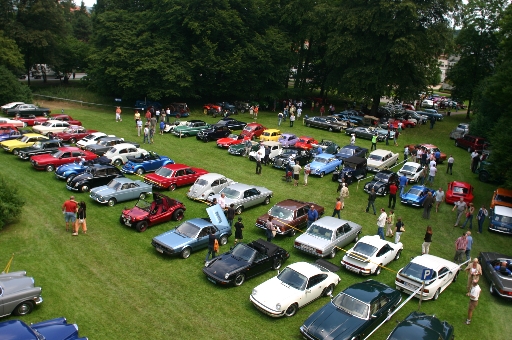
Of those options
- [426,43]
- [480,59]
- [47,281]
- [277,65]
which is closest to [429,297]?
[47,281]

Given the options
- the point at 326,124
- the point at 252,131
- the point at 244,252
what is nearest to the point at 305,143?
the point at 252,131

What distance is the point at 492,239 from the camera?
21359 mm

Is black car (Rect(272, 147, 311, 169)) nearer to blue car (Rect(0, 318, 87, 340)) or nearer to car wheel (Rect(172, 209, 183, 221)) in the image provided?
car wheel (Rect(172, 209, 183, 221))

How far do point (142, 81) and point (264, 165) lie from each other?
21347mm

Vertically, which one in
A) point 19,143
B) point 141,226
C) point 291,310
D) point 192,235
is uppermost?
point 19,143

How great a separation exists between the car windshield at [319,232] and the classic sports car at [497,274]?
6.32 meters

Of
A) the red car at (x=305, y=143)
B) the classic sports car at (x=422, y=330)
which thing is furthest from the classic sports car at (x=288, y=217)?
the red car at (x=305, y=143)

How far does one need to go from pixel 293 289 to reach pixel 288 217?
600 centimetres

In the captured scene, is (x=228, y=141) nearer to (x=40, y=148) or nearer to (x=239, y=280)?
(x=40, y=148)

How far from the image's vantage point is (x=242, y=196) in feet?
70.9

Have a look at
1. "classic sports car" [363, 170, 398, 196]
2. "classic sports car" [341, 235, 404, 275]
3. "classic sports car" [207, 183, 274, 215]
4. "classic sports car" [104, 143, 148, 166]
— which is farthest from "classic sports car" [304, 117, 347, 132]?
"classic sports car" [341, 235, 404, 275]

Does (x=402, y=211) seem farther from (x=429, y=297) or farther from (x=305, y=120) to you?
(x=305, y=120)

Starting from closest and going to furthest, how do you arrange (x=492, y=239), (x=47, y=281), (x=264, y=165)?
(x=47, y=281) < (x=492, y=239) < (x=264, y=165)

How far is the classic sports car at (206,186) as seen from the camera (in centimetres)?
2264
